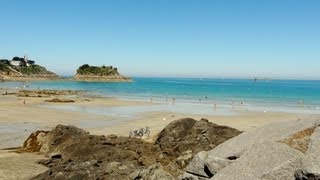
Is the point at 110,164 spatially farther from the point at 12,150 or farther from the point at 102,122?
the point at 102,122

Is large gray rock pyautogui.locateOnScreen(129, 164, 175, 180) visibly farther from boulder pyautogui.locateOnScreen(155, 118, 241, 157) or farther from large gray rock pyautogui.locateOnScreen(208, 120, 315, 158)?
boulder pyautogui.locateOnScreen(155, 118, 241, 157)

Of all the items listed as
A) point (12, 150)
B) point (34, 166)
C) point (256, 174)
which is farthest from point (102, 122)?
point (256, 174)

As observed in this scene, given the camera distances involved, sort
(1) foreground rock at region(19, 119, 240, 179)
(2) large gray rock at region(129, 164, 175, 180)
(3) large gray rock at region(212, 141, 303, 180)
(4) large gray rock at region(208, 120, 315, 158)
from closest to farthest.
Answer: (3) large gray rock at region(212, 141, 303, 180) < (4) large gray rock at region(208, 120, 315, 158) < (2) large gray rock at region(129, 164, 175, 180) < (1) foreground rock at region(19, 119, 240, 179)

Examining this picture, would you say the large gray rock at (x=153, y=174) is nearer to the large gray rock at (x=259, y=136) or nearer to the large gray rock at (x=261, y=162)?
the large gray rock at (x=259, y=136)

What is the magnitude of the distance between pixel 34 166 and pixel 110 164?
5.19 m

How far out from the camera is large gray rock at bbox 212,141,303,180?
878 centimetres

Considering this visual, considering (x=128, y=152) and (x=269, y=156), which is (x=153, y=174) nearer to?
(x=269, y=156)

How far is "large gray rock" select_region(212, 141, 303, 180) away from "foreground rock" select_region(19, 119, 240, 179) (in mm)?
3373

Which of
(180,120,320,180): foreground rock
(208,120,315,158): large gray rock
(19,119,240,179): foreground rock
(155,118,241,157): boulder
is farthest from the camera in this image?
(155,118,241,157): boulder

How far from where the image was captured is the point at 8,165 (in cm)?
1839

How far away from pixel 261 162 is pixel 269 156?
8.9 inches

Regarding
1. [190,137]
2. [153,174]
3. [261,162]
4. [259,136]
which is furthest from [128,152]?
[261,162]

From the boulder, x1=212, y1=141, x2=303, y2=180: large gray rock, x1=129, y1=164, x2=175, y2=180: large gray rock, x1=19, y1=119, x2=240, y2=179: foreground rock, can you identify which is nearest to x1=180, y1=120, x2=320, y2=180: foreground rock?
x1=212, y1=141, x2=303, y2=180: large gray rock

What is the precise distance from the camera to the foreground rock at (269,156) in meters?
8.27
